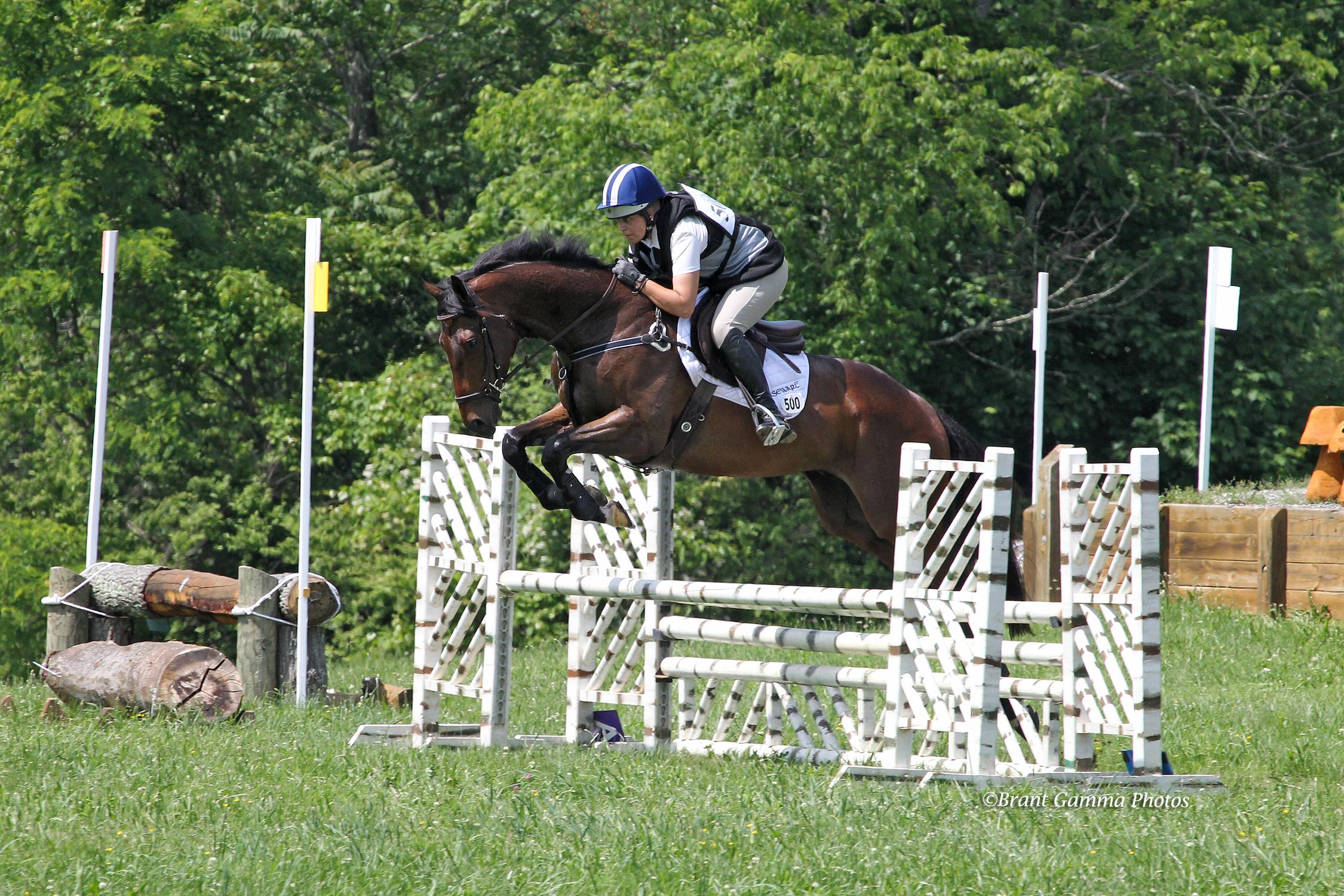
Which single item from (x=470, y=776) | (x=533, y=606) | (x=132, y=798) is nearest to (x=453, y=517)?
(x=470, y=776)

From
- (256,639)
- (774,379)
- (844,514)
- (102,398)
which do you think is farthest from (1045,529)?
(102,398)

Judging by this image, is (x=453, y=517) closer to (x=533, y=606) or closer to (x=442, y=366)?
(x=533, y=606)

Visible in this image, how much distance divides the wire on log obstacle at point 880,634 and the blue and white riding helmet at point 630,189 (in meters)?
1.07

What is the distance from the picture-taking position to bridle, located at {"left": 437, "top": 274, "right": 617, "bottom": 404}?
5.50 m

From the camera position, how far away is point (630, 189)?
17.7 ft

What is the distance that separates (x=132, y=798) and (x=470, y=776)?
1075 millimetres

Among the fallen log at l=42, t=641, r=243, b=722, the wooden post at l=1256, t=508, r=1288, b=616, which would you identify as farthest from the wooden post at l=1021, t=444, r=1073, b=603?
the fallen log at l=42, t=641, r=243, b=722

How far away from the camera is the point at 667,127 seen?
554 inches

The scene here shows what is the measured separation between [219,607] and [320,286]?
1.84 m

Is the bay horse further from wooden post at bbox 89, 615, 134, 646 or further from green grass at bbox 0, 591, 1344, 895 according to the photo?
wooden post at bbox 89, 615, 134, 646

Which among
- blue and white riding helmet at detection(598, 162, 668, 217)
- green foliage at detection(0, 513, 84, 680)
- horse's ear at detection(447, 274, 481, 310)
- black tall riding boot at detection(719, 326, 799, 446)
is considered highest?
blue and white riding helmet at detection(598, 162, 668, 217)

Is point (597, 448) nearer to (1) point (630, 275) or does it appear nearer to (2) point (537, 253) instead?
(1) point (630, 275)

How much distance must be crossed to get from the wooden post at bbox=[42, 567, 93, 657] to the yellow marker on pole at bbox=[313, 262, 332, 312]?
202cm

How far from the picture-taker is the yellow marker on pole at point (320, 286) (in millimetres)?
7945
